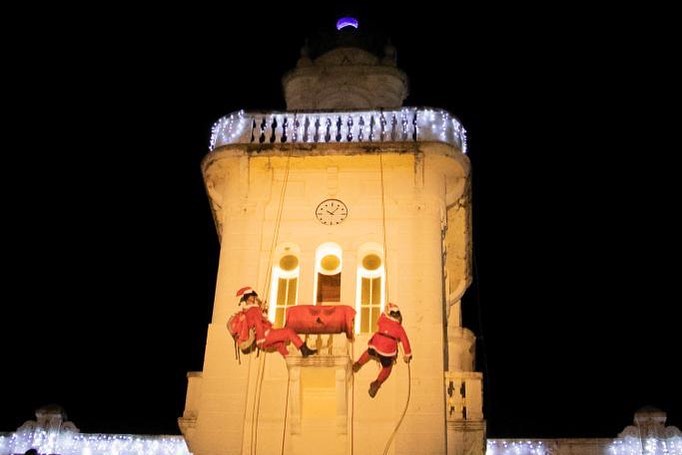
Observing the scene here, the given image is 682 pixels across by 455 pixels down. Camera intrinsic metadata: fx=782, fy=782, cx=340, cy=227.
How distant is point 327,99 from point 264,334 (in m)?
9.87

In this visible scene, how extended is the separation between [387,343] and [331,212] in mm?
4282

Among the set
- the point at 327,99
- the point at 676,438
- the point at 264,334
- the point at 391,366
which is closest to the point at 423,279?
the point at 391,366

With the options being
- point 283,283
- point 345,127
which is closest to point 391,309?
point 283,283

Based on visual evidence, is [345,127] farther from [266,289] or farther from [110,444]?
[110,444]

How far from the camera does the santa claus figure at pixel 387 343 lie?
1554 cm

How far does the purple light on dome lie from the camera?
82.7 ft

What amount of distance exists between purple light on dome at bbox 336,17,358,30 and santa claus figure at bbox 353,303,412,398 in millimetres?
12382

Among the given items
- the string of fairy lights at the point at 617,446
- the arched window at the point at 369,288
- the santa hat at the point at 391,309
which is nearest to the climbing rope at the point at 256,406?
the arched window at the point at 369,288

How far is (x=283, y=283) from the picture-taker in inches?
726

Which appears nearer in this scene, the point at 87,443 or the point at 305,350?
the point at 305,350

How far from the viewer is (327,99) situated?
77.5 ft

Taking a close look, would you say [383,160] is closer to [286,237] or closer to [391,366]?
[286,237]

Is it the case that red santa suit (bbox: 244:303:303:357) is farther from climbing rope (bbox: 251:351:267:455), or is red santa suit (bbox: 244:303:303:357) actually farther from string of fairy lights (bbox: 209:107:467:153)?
string of fairy lights (bbox: 209:107:467:153)

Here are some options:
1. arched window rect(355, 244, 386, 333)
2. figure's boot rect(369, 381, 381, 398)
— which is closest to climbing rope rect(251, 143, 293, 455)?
figure's boot rect(369, 381, 381, 398)
